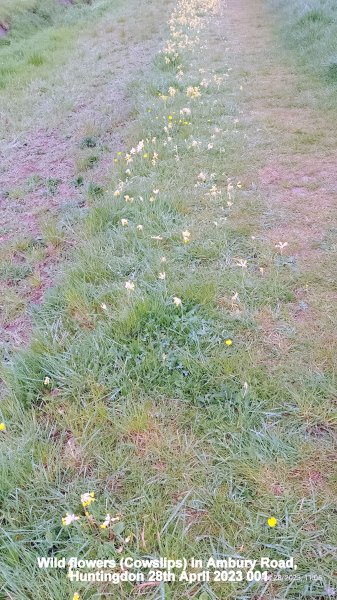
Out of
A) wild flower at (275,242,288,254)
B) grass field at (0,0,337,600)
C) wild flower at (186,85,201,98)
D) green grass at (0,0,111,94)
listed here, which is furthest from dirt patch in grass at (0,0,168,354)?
wild flower at (275,242,288,254)

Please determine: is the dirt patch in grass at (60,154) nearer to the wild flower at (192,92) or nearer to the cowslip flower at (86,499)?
the wild flower at (192,92)

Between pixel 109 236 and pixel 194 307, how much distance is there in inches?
56.4

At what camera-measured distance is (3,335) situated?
3297mm

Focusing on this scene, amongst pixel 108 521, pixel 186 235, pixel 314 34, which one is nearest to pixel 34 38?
pixel 314 34

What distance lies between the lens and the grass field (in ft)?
6.27

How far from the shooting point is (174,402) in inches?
99.3

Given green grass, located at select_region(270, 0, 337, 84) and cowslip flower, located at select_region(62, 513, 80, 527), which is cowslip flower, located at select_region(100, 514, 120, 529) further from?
green grass, located at select_region(270, 0, 337, 84)

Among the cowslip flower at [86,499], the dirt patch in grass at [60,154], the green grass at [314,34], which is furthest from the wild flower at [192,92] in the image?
the cowslip flower at [86,499]

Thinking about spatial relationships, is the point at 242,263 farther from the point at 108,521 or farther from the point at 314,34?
the point at 314,34

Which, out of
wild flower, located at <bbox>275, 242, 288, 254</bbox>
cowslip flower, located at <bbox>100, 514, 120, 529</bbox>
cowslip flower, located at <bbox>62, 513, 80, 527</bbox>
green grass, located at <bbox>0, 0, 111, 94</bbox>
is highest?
green grass, located at <bbox>0, 0, 111, 94</bbox>

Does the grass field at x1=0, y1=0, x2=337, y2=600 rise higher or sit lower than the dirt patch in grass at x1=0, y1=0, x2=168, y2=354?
lower

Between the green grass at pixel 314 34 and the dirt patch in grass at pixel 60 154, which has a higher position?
the green grass at pixel 314 34

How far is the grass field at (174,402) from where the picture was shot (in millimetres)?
1910

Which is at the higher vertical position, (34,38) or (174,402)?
(34,38)
